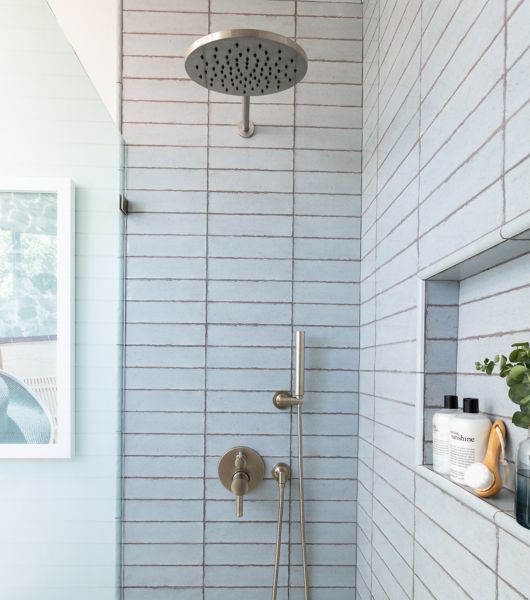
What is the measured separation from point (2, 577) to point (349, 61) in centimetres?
175

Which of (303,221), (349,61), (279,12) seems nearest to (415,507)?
(303,221)

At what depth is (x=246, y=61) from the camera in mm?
1415

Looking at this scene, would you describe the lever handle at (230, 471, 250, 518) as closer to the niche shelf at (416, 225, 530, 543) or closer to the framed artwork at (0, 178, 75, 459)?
the framed artwork at (0, 178, 75, 459)

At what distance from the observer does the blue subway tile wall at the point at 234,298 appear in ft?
6.40

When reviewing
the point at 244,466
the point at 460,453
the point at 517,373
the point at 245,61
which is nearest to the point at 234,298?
the point at 244,466

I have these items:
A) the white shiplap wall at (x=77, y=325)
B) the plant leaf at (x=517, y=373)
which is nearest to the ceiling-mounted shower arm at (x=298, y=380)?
the white shiplap wall at (x=77, y=325)

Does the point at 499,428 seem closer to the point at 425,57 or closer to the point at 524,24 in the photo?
the point at 524,24

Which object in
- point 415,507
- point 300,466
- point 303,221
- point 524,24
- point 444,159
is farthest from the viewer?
point 303,221

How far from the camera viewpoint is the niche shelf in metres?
0.96

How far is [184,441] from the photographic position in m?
1.96

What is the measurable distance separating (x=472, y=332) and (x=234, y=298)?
3.07ft

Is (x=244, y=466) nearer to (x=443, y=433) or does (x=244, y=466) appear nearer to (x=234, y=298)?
(x=234, y=298)

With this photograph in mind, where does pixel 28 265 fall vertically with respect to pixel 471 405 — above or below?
above

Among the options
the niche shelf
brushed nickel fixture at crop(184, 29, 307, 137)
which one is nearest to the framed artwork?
brushed nickel fixture at crop(184, 29, 307, 137)
